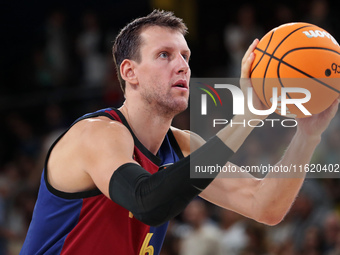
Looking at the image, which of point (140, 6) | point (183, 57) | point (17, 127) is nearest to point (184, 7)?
point (140, 6)

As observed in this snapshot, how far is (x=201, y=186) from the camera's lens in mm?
2727

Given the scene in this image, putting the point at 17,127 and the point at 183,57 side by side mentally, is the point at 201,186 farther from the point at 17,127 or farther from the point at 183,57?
the point at 17,127

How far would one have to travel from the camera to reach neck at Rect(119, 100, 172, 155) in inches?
138

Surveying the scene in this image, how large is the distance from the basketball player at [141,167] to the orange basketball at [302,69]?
0.12m

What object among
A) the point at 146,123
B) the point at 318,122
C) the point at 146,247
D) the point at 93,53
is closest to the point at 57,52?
the point at 93,53

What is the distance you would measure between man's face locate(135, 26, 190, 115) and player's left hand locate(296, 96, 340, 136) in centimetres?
74

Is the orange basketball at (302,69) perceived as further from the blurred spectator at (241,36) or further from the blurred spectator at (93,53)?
the blurred spectator at (93,53)

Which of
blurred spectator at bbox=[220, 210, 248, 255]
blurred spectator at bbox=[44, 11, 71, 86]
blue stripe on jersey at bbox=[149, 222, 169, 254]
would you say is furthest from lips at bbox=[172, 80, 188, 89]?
blurred spectator at bbox=[44, 11, 71, 86]

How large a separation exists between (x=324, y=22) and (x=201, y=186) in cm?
582

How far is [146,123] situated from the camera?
3504 mm

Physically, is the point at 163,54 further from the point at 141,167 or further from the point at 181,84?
the point at 141,167

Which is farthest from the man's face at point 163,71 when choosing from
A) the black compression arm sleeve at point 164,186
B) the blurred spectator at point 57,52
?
the blurred spectator at point 57,52

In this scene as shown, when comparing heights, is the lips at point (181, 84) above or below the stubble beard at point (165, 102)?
above

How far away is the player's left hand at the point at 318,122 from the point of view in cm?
329
